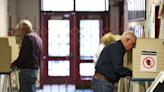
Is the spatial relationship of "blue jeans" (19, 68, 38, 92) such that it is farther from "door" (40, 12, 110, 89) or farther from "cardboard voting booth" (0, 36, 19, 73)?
"door" (40, 12, 110, 89)

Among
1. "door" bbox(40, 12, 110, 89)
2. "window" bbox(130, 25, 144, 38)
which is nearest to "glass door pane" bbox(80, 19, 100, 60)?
"door" bbox(40, 12, 110, 89)

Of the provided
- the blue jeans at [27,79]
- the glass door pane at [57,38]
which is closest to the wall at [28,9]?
the glass door pane at [57,38]

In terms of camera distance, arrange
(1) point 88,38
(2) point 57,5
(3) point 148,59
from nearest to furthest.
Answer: (3) point 148,59
(1) point 88,38
(2) point 57,5

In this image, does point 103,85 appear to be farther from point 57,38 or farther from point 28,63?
point 57,38

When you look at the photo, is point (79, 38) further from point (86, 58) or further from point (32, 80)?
point (32, 80)

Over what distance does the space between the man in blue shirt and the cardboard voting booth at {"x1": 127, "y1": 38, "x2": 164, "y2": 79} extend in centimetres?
24

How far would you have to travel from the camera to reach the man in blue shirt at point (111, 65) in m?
2.51

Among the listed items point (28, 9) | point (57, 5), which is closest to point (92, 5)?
point (57, 5)

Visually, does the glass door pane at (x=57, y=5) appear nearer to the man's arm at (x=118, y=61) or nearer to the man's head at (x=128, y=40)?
the man's head at (x=128, y=40)

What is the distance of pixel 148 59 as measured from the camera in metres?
2.89

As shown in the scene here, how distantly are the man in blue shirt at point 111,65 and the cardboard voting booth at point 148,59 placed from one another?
24 centimetres

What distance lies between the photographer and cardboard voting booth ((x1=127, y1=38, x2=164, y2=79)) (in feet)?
9.45

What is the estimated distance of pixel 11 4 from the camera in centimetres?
675

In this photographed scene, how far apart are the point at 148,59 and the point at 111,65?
1.82 ft
